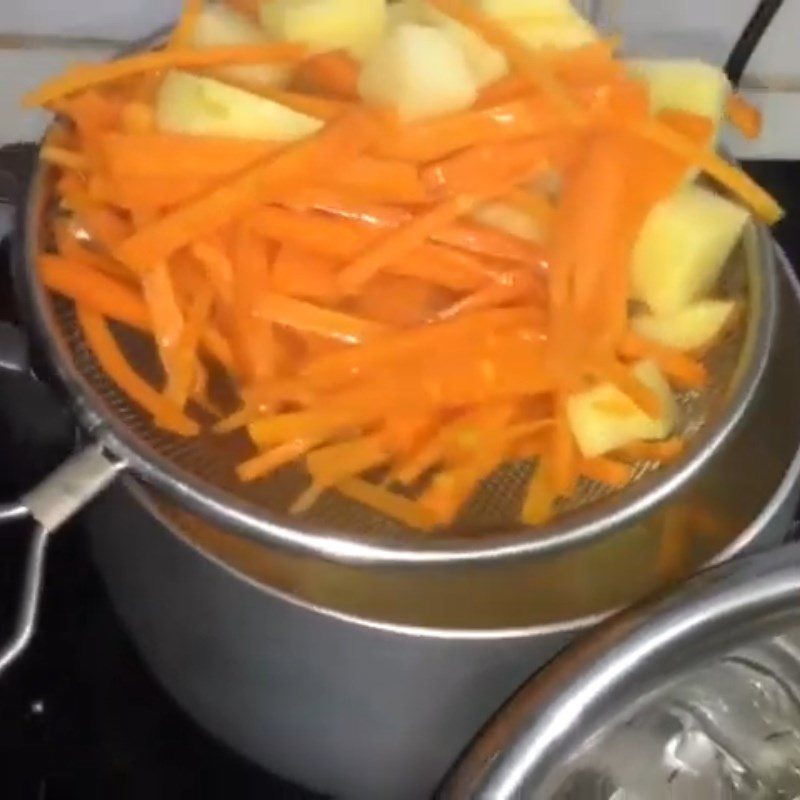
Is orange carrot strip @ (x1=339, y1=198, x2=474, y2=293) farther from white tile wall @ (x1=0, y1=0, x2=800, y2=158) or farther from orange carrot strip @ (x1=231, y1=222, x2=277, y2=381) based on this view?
white tile wall @ (x1=0, y1=0, x2=800, y2=158)

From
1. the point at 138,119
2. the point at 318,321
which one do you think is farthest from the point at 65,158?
the point at 318,321

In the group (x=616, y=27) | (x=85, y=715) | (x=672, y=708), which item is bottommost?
(x=85, y=715)

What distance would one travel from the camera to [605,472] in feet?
2.35

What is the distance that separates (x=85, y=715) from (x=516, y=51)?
0.38 meters

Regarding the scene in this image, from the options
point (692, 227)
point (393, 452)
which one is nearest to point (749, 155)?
point (692, 227)

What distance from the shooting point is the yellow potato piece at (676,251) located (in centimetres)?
74

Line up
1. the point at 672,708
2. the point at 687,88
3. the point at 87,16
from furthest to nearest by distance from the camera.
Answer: the point at 87,16
the point at 687,88
the point at 672,708

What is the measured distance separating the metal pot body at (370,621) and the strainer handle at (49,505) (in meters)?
0.03

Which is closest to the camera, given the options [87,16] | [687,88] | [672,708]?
[672,708]

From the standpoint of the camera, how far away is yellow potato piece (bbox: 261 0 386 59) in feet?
2.51

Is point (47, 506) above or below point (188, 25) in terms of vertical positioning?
below

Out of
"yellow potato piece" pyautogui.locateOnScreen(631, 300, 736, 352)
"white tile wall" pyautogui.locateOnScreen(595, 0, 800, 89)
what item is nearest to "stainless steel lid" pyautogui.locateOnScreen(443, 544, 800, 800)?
"yellow potato piece" pyautogui.locateOnScreen(631, 300, 736, 352)

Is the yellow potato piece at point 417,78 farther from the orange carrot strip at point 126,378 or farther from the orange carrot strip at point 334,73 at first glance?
the orange carrot strip at point 126,378

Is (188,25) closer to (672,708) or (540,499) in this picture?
(540,499)
